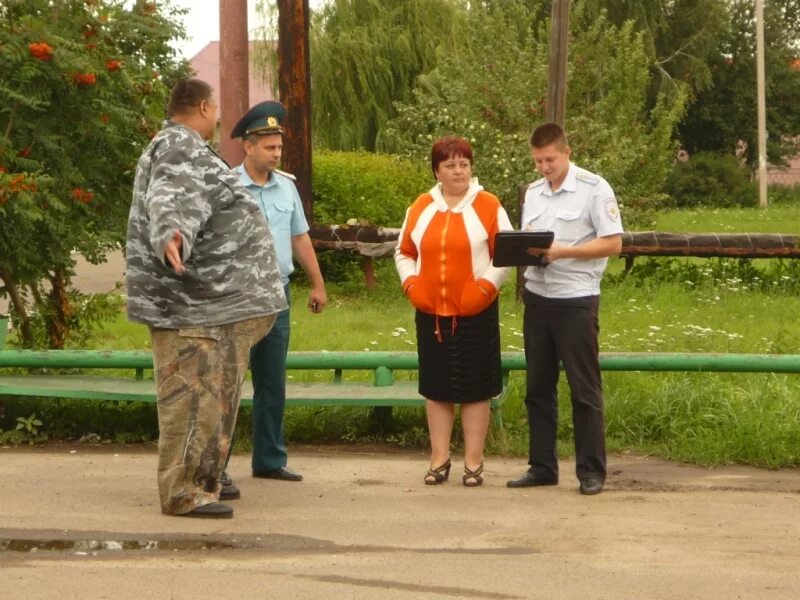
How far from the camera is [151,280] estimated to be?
6805 mm

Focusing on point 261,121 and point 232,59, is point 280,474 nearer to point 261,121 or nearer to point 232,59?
point 261,121

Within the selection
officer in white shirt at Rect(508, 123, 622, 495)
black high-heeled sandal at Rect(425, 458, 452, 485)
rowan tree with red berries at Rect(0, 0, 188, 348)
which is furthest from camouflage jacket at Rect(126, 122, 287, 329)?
rowan tree with red berries at Rect(0, 0, 188, 348)

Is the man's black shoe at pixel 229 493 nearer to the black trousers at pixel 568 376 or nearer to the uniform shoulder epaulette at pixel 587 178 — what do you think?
the black trousers at pixel 568 376

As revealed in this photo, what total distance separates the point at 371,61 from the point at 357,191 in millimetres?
17059

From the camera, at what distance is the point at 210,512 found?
684cm

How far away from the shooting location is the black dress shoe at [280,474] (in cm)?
775

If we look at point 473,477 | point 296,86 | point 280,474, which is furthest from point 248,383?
point 296,86

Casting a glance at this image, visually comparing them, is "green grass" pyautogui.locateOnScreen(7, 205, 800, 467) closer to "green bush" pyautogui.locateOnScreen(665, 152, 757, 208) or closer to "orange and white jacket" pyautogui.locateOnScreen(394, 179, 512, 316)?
"orange and white jacket" pyautogui.locateOnScreen(394, 179, 512, 316)

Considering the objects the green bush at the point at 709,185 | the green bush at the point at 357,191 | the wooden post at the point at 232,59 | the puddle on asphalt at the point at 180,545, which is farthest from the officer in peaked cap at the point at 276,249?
the green bush at the point at 709,185

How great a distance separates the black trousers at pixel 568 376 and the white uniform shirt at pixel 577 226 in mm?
61

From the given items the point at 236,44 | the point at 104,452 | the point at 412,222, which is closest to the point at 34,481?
the point at 104,452

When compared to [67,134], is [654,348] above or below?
below

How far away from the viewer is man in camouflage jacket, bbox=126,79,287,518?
6785mm

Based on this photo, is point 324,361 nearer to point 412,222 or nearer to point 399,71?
point 412,222
